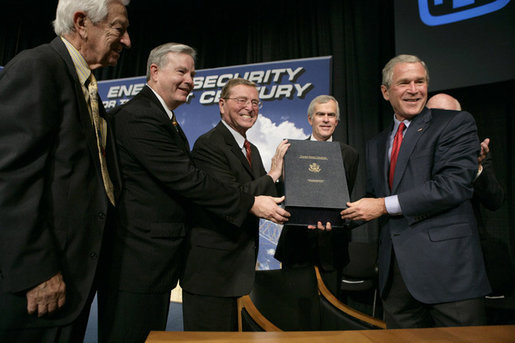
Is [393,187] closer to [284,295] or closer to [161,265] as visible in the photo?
[284,295]

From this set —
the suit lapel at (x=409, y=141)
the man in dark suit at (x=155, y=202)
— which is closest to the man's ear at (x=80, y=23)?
the man in dark suit at (x=155, y=202)

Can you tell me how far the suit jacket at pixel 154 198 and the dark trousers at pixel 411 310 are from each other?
2.78ft

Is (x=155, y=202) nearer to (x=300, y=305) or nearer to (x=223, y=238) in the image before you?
(x=223, y=238)

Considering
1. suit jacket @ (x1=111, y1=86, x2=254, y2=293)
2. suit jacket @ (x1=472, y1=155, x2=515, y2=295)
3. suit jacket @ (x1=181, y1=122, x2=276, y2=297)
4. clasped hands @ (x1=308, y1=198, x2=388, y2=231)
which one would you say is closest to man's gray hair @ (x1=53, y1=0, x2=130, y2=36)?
suit jacket @ (x1=111, y1=86, x2=254, y2=293)

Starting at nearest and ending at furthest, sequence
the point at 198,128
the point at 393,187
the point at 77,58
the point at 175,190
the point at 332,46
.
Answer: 1. the point at 77,58
2. the point at 175,190
3. the point at 393,187
4. the point at 332,46
5. the point at 198,128

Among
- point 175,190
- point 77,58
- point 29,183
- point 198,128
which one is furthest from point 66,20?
point 198,128

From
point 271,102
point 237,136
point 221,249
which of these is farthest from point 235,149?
point 271,102

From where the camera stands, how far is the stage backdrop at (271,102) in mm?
4477

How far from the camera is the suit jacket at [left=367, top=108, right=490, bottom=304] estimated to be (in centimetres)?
160

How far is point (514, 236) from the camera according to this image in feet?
11.1

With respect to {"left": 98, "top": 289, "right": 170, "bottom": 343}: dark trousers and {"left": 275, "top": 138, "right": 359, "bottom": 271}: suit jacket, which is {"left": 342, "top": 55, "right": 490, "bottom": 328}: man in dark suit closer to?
{"left": 275, "top": 138, "right": 359, "bottom": 271}: suit jacket

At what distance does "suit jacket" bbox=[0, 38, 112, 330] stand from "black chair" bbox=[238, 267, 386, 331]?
864 mm

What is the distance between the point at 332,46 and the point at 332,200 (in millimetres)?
3353

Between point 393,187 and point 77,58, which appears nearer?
point 77,58
